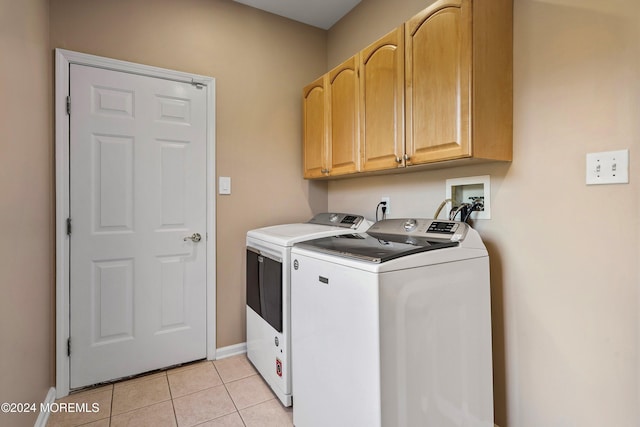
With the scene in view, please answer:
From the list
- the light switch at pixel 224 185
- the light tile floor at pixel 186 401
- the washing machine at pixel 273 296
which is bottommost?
the light tile floor at pixel 186 401

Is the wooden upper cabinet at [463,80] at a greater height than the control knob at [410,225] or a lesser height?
greater

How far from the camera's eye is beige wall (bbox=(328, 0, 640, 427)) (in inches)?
44.7

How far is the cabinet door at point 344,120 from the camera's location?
77.6 inches

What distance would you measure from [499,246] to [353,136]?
103cm

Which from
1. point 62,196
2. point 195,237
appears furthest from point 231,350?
point 62,196

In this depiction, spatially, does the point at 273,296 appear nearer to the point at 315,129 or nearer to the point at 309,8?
the point at 315,129

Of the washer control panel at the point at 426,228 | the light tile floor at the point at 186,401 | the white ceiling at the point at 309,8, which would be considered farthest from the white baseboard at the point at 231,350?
the white ceiling at the point at 309,8

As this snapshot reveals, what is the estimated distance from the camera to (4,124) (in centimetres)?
119

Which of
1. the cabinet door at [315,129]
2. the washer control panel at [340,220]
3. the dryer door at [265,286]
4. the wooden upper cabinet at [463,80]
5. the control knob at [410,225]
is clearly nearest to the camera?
the wooden upper cabinet at [463,80]

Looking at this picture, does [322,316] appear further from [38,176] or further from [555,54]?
[38,176]

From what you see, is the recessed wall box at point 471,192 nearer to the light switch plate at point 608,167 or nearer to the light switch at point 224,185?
the light switch plate at point 608,167

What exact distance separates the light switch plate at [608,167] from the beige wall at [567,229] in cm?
2

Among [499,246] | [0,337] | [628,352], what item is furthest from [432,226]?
[0,337]

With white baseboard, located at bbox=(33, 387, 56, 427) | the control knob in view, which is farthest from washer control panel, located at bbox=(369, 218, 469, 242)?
white baseboard, located at bbox=(33, 387, 56, 427)
